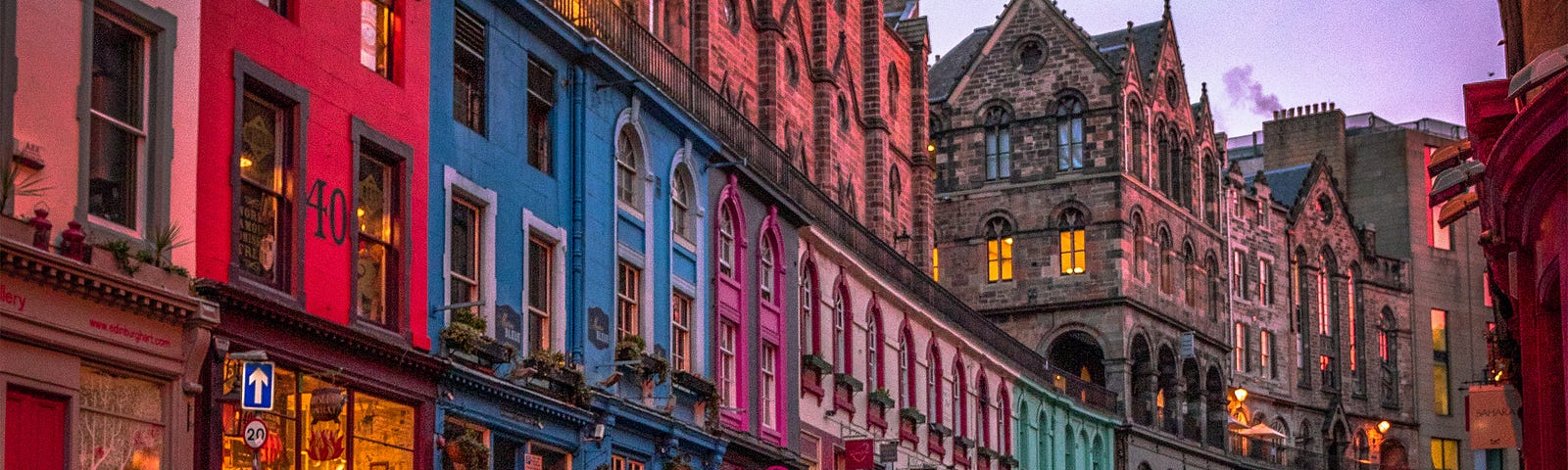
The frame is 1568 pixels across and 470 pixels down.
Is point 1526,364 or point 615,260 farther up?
point 615,260

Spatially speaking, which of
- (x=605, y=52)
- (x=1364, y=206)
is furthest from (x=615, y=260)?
(x=1364, y=206)

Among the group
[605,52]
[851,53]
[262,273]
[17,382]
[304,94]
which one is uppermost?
[851,53]

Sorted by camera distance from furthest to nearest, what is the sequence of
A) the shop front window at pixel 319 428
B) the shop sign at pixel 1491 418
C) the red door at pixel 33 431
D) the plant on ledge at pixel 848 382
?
the plant on ledge at pixel 848 382, the shop sign at pixel 1491 418, the shop front window at pixel 319 428, the red door at pixel 33 431

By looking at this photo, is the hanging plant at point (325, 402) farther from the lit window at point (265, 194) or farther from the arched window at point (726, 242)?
the arched window at point (726, 242)

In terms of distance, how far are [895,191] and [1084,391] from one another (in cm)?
1041

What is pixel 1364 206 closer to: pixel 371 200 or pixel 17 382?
pixel 371 200

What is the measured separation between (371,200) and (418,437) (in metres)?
2.66

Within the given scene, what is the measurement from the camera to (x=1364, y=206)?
10244 centimetres

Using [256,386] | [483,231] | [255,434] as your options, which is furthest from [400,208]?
[255,434]

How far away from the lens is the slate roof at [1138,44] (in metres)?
79.3

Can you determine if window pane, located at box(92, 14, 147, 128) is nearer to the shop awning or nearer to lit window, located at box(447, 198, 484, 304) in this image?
lit window, located at box(447, 198, 484, 304)

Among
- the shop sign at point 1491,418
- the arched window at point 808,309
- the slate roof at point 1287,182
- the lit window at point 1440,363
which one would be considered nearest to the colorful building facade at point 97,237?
the shop sign at point 1491,418

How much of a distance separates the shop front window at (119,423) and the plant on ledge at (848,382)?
24743mm

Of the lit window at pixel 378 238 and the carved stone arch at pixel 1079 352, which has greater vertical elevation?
the carved stone arch at pixel 1079 352
